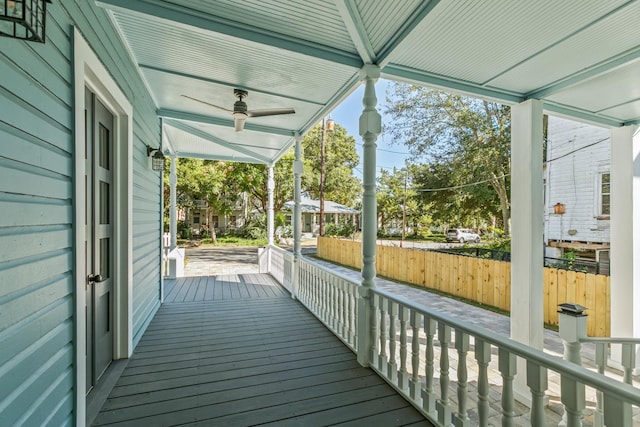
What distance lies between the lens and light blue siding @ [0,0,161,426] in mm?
1116

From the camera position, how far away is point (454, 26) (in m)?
2.13

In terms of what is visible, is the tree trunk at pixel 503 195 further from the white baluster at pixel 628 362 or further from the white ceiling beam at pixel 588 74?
the white baluster at pixel 628 362

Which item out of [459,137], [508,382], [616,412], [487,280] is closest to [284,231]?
[459,137]

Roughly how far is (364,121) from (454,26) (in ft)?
3.15

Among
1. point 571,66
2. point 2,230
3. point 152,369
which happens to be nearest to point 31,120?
point 2,230

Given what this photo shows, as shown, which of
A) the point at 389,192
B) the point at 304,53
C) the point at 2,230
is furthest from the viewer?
the point at 389,192

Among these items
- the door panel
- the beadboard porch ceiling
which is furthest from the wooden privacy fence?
the door panel

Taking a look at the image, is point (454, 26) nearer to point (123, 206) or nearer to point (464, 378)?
point (464, 378)

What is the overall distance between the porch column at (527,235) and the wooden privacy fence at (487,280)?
9.04 feet

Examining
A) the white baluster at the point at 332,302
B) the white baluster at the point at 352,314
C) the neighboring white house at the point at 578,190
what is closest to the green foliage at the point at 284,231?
the neighboring white house at the point at 578,190

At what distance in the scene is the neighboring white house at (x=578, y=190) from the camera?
25.6 ft

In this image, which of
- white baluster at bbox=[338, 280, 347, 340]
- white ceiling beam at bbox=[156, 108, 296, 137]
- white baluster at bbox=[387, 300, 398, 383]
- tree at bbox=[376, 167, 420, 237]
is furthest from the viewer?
tree at bbox=[376, 167, 420, 237]

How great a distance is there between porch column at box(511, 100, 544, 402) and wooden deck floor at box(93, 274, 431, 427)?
1599mm

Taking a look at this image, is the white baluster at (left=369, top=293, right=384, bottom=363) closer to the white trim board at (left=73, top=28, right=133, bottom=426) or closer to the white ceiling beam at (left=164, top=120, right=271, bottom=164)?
the white trim board at (left=73, top=28, right=133, bottom=426)
